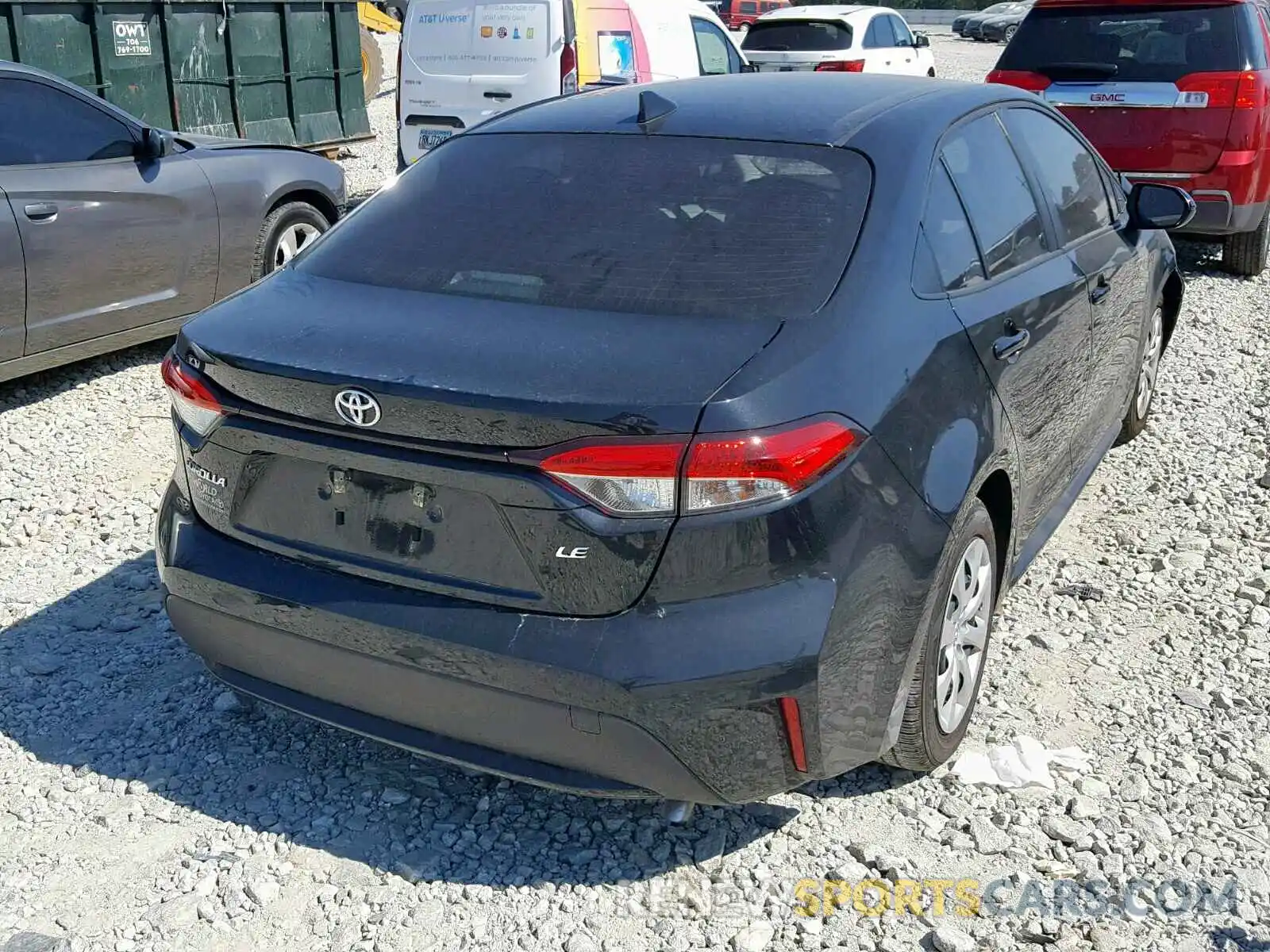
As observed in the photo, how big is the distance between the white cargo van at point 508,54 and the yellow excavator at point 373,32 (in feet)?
10.8

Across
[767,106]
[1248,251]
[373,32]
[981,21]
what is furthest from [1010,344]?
[981,21]

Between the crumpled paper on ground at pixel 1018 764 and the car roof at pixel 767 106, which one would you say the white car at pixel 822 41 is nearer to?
the car roof at pixel 767 106

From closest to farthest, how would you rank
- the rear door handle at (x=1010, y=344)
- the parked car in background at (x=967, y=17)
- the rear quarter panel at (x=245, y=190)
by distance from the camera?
the rear door handle at (x=1010, y=344)
the rear quarter panel at (x=245, y=190)
the parked car in background at (x=967, y=17)

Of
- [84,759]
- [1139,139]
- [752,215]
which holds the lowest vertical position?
[84,759]

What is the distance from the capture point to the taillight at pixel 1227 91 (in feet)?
25.1

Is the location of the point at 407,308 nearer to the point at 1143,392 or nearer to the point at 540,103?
the point at 540,103

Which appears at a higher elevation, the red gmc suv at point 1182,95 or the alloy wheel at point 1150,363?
the red gmc suv at point 1182,95

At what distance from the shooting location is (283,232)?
705cm

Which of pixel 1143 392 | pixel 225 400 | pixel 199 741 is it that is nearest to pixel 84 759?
pixel 199 741

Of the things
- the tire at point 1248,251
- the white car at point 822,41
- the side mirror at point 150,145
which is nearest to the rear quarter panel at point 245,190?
the side mirror at point 150,145

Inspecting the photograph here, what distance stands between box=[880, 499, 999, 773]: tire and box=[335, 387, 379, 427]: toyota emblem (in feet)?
4.07

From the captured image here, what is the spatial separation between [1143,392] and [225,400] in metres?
4.07

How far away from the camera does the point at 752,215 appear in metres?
2.94

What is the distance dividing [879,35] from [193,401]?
1542 cm
